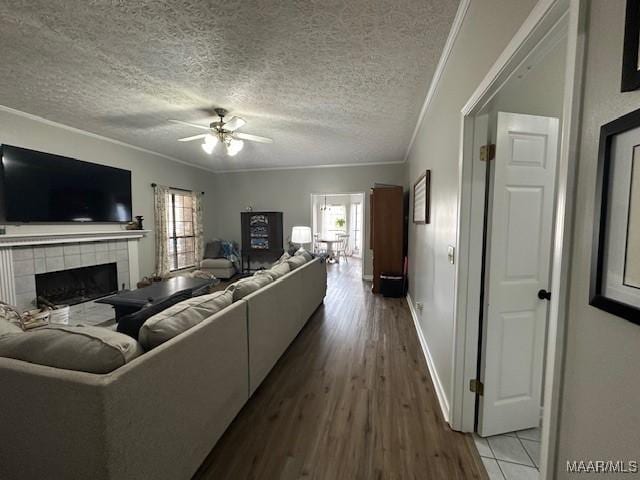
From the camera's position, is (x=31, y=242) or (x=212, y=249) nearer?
(x=31, y=242)

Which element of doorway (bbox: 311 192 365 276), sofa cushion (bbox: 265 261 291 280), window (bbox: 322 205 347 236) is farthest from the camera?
window (bbox: 322 205 347 236)

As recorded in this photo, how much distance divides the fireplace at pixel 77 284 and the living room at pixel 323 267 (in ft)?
0.11

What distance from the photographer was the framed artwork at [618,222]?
0.53 meters

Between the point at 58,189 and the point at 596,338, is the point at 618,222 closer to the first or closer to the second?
the point at 596,338

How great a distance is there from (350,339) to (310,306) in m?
0.71

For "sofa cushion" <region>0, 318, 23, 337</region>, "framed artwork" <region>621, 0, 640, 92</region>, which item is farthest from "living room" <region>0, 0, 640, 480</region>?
"sofa cushion" <region>0, 318, 23, 337</region>

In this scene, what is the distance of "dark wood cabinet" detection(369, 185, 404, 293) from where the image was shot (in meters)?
4.64

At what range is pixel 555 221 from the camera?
1169 millimetres

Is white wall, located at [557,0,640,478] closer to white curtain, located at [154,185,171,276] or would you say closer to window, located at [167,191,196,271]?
white curtain, located at [154,185,171,276]

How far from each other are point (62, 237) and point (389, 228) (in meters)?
4.95

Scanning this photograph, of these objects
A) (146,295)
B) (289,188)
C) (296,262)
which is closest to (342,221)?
(289,188)

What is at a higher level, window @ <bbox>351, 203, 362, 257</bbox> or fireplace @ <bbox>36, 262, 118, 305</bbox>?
window @ <bbox>351, 203, 362, 257</bbox>

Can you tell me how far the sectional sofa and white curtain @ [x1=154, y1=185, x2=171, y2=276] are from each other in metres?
4.47

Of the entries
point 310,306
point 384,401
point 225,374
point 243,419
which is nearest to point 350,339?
point 310,306
